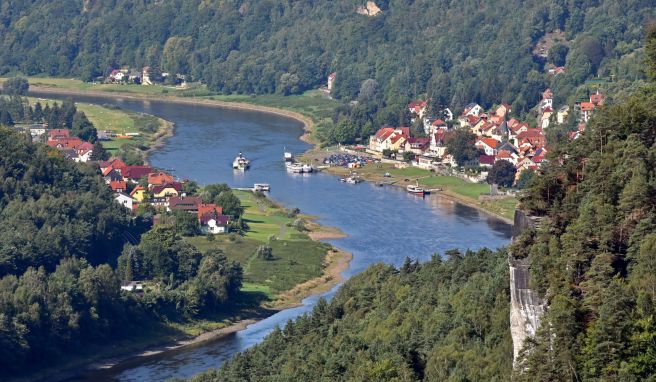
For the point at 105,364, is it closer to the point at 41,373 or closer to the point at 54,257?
the point at 41,373

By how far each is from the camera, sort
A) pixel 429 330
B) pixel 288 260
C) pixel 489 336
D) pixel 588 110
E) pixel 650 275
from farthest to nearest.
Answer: pixel 588 110
pixel 288 260
pixel 429 330
pixel 489 336
pixel 650 275

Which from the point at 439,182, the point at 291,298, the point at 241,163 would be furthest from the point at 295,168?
the point at 291,298

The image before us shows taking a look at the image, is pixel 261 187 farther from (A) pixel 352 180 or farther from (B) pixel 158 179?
(A) pixel 352 180

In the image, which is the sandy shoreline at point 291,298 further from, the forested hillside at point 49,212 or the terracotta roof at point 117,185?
the terracotta roof at point 117,185

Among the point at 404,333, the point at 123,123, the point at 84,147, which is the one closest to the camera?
the point at 404,333

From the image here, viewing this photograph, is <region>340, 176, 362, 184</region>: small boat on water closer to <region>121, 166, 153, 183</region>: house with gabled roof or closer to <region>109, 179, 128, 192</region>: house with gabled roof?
<region>121, 166, 153, 183</region>: house with gabled roof

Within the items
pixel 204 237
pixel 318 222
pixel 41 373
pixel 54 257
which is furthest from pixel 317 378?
pixel 318 222
